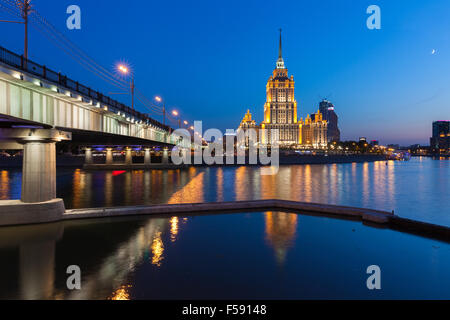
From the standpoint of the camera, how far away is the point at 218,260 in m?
14.3

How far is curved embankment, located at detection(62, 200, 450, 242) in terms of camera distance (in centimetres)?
1964

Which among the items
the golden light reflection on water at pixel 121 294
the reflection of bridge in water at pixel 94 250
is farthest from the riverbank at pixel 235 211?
the golden light reflection on water at pixel 121 294

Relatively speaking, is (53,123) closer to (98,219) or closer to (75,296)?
(98,219)

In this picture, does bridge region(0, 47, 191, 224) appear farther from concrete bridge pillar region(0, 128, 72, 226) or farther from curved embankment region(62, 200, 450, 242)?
curved embankment region(62, 200, 450, 242)

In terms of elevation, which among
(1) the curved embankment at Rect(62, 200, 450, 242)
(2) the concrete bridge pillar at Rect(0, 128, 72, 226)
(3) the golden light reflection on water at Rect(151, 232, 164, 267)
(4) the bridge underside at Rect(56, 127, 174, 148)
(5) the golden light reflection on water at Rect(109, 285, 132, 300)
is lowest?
(5) the golden light reflection on water at Rect(109, 285, 132, 300)

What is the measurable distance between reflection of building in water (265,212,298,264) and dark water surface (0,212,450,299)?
6cm

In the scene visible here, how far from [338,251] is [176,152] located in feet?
352

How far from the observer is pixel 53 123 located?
68.1 feet

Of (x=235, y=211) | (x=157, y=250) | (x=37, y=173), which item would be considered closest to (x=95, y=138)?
(x=37, y=173)

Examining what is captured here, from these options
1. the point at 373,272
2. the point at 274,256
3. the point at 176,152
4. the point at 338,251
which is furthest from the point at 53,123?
the point at 176,152

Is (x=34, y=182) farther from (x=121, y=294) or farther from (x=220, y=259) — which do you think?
(x=220, y=259)

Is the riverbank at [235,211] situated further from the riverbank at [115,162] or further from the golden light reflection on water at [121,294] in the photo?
the riverbank at [115,162]

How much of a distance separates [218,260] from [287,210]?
41.4 ft

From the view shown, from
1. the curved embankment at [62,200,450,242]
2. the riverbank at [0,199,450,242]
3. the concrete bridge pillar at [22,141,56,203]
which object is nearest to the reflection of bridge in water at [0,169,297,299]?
the riverbank at [0,199,450,242]
